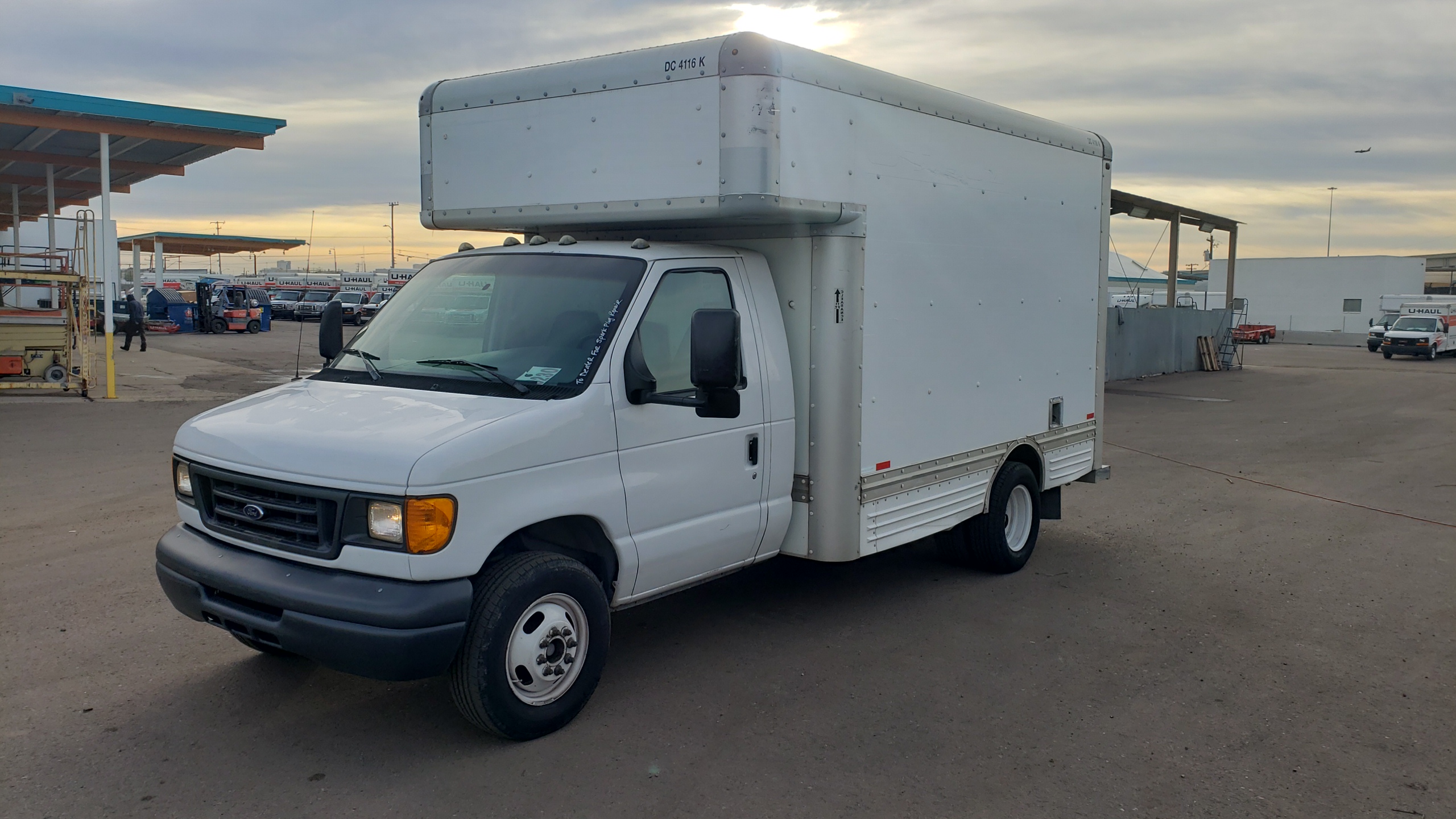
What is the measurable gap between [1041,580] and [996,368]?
1.57 metres

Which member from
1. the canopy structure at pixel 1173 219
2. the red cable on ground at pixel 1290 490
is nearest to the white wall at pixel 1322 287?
the canopy structure at pixel 1173 219

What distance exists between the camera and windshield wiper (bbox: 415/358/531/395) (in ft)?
14.8

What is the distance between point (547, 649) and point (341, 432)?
123 centimetres

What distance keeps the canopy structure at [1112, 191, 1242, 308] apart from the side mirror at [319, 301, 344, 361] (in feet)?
73.7

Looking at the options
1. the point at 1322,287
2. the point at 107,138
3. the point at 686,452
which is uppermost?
the point at 107,138

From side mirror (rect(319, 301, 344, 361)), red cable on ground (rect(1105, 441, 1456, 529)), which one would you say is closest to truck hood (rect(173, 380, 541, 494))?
side mirror (rect(319, 301, 344, 361))

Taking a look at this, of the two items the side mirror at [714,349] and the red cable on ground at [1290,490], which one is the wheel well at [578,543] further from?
the red cable on ground at [1290,490]

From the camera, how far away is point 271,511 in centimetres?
422

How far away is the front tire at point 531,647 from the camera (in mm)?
4172

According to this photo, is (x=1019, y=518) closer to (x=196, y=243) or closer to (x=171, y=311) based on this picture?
(x=171, y=311)

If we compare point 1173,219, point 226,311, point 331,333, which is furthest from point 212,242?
point 331,333

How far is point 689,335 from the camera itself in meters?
4.88

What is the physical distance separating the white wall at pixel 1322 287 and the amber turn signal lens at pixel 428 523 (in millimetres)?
65117

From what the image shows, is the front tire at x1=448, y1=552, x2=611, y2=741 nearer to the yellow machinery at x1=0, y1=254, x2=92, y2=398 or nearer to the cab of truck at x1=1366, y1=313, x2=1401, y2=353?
the yellow machinery at x1=0, y1=254, x2=92, y2=398
